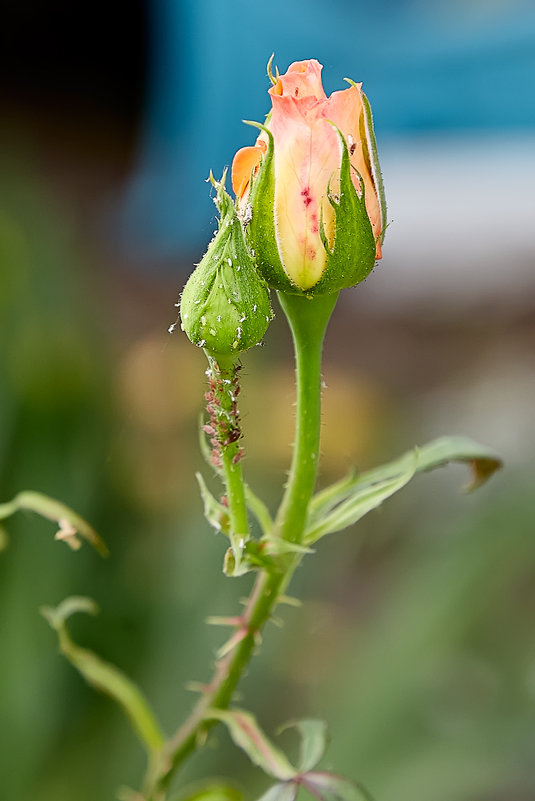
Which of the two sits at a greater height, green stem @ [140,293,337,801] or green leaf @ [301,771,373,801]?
green stem @ [140,293,337,801]

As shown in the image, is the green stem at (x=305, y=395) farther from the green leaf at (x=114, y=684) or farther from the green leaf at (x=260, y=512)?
the green leaf at (x=114, y=684)

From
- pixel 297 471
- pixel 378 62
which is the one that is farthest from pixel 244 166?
pixel 378 62

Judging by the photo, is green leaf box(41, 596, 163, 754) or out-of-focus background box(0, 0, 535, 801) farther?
out-of-focus background box(0, 0, 535, 801)

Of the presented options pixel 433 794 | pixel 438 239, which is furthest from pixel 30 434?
pixel 438 239

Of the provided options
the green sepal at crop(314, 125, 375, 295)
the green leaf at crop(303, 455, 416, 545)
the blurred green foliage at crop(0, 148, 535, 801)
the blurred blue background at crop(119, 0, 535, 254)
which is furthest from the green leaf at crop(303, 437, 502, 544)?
the blurred blue background at crop(119, 0, 535, 254)

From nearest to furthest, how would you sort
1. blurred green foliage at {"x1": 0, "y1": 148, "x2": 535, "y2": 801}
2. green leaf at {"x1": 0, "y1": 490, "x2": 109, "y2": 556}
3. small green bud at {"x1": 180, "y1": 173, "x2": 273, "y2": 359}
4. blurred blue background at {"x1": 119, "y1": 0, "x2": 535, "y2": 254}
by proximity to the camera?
small green bud at {"x1": 180, "y1": 173, "x2": 273, "y2": 359} < green leaf at {"x1": 0, "y1": 490, "x2": 109, "y2": 556} < blurred green foliage at {"x1": 0, "y1": 148, "x2": 535, "y2": 801} < blurred blue background at {"x1": 119, "y1": 0, "x2": 535, "y2": 254}

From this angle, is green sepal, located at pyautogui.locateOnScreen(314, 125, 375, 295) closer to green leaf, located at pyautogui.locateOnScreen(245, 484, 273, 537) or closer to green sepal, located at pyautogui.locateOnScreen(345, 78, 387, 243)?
green sepal, located at pyautogui.locateOnScreen(345, 78, 387, 243)

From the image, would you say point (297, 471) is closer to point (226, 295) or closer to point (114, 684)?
point (226, 295)
